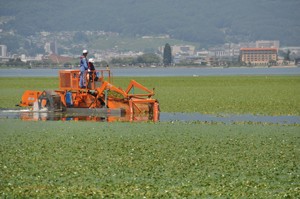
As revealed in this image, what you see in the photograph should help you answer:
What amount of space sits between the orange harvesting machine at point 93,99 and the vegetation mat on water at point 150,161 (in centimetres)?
436

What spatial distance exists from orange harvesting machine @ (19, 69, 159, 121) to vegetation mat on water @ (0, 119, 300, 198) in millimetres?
4365

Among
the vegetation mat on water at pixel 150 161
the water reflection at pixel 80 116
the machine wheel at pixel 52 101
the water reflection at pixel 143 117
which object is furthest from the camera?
the machine wheel at pixel 52 101

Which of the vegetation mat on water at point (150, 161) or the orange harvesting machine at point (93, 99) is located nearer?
the vegetation mat on water at point (150, 161)

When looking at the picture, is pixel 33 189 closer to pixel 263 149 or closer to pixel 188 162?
pixel 188 162

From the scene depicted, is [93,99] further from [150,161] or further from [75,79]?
[150,161]

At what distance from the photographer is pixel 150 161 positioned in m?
21.7

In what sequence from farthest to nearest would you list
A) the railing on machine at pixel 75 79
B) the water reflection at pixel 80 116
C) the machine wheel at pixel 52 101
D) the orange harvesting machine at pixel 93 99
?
the machine wheel at pixel 52 101 < the railing on machine at pixel 75 79 < the orange harvesting machine at pixel 93 99 < the water reflection at pixel 80 116

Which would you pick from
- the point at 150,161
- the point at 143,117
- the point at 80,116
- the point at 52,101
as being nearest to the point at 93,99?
the point at 80,116

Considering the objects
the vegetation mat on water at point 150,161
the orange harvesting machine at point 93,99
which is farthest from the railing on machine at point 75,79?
the vegetation mat on water at point 150,161

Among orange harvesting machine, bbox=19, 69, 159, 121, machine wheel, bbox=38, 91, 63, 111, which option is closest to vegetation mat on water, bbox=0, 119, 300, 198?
orange harvesting machine, bbox=19, 69, 159, 121

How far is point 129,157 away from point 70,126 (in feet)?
29.7

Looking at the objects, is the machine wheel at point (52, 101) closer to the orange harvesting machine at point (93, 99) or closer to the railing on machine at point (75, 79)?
the orange harvesting machine at point (93, 99)

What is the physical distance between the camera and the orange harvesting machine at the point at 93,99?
3497 centimetres

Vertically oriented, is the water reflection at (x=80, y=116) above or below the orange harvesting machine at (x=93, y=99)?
below
